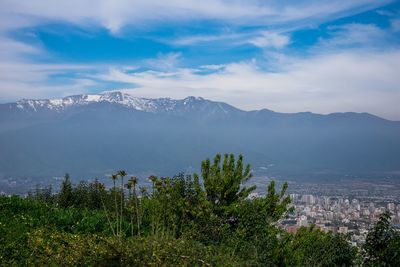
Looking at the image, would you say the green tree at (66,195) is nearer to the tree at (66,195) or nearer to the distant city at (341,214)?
the tree at (66,195)

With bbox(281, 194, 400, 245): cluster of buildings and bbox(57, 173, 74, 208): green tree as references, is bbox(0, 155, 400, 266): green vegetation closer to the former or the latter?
bbox(281, 194, 400, 245): cluster of buildings

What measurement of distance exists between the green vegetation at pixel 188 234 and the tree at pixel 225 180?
0.09 ft

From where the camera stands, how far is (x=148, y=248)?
720 centimetres

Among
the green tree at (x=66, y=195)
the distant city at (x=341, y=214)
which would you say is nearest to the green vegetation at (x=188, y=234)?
the distant city at (x=341, y=214)

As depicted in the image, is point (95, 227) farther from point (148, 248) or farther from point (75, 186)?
point (75, 186)

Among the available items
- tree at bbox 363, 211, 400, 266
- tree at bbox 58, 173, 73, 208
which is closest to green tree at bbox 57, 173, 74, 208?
tree at bbox 58, 173, 73, 208

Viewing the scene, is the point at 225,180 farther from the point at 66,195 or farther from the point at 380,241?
the point at 66,195

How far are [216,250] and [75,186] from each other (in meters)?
10.5

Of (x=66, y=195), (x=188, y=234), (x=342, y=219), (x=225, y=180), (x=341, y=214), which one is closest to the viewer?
(x=188, y=234)

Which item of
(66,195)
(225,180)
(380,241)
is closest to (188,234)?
(225,180)

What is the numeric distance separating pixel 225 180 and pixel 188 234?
89.0 inches

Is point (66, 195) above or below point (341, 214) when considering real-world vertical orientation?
above

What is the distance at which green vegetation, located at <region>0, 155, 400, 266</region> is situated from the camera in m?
7.01

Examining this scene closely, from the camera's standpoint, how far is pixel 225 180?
11828 millimetres
